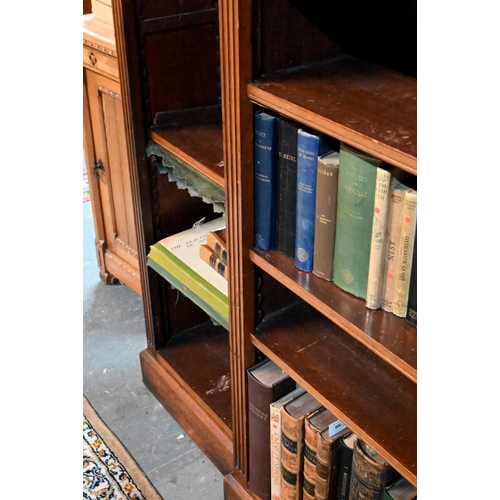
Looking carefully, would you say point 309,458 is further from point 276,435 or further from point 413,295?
point 413,295

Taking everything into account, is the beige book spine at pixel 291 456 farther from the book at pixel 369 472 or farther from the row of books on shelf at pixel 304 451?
the book at pixel 369 472

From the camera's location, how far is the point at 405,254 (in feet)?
3.14

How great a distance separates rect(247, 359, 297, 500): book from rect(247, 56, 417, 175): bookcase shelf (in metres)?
0.61

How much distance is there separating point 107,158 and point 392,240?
146 cm

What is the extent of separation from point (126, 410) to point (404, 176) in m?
1.37

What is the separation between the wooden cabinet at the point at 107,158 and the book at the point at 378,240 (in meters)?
1.05

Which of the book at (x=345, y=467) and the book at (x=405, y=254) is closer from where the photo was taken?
the book at (x=405, y=254)

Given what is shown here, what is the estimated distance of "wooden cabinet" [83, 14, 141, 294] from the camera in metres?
1.93

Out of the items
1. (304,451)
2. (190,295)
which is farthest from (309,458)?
(190,295)

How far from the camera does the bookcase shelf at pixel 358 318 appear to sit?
0.97 m

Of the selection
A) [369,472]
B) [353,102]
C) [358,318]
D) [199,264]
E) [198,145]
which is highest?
[353,102]

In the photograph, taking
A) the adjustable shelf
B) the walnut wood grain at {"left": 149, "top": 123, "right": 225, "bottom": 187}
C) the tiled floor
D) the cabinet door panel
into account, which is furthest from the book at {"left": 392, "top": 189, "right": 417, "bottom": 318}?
the cabinet door panel

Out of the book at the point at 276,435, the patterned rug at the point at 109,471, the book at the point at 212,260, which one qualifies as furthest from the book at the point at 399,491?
the patterned rug at the point at 109,471
